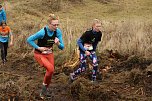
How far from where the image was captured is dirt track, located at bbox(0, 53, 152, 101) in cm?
706

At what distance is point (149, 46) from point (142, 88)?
2426 millimetres

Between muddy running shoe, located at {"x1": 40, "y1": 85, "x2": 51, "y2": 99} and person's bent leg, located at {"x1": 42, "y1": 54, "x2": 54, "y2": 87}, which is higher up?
person's bent leg, located at {"x1": 42, "y1": 54, "x2": 54, "y2": 87}

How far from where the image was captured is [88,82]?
7633 mm

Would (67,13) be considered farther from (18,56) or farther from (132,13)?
(18,56)

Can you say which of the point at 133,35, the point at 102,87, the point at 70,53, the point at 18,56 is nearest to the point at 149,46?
the point at 133,35

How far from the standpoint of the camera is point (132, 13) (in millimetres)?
23484

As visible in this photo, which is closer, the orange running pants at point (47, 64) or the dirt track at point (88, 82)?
the orange running pants at point (47, 64)

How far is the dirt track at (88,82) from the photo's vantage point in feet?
23.2

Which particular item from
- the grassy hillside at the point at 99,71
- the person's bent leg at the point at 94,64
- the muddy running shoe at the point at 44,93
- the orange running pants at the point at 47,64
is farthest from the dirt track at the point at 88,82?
the orange running pants at the point at 47,64

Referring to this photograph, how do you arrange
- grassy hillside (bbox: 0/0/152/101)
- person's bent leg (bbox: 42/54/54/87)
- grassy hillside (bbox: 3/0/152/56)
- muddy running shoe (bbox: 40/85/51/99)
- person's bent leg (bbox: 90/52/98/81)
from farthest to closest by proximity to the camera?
grassy hillside (bbox: 3/0/152/56)
person's bent leg (bbox: 90/52/98/81)
grassy hillside (bbox: 0/0/152/101)
muddy running shoe (bbox: 40/85/51/99)
person's bent leg (bbox: 42/54/54/87)

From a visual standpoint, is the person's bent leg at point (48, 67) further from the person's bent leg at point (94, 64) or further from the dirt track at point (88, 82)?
the person's bent leg at point (94, 64)

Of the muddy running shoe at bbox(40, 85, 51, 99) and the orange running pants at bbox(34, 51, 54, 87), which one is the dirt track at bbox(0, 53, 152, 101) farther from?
the orange running pants at bbox(34, 51, 54, 87)

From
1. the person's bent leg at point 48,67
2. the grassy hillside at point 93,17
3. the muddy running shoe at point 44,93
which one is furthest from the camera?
the grassy hillside at point 93,17

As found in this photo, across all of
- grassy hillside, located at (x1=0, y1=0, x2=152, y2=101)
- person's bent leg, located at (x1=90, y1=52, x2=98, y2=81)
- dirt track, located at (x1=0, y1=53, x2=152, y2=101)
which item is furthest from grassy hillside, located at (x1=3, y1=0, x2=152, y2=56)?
person's bent leg, located at (x1=90, y1=52, x2=98, y2=81)
